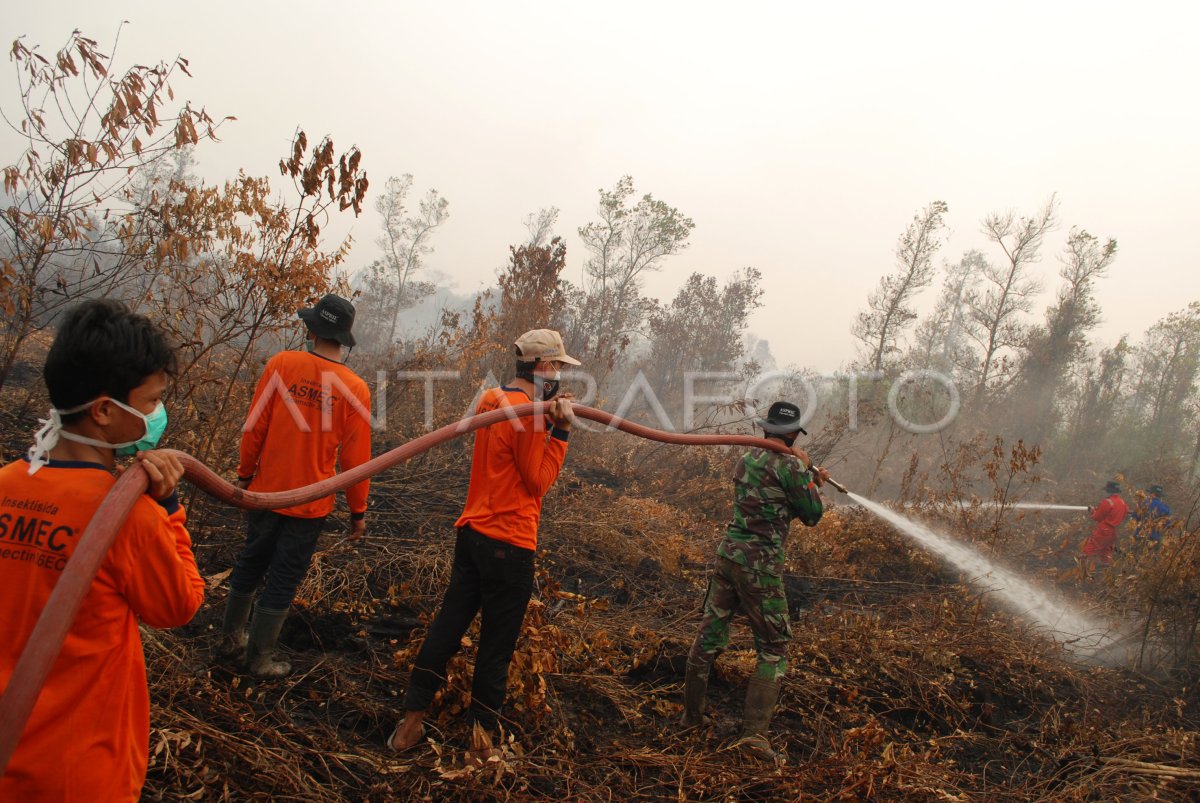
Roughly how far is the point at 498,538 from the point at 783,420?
1.96m

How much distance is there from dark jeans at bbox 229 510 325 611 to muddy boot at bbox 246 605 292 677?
5 cm

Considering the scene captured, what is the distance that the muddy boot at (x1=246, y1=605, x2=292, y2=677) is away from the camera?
3436 millimetres

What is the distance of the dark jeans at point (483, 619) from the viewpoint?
297 cm

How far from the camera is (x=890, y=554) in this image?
8828mm

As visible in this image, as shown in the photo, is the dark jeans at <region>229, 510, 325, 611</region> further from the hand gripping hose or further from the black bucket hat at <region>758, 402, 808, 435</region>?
the black bucket hat at <region>758, 402, 808, 435</region>

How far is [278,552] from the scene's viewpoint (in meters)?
3.39

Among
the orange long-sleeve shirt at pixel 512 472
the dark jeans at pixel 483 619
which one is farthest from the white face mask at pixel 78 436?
the dark jeans at pixel 483 619

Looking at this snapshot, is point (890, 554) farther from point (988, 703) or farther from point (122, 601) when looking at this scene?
point (122, 601)

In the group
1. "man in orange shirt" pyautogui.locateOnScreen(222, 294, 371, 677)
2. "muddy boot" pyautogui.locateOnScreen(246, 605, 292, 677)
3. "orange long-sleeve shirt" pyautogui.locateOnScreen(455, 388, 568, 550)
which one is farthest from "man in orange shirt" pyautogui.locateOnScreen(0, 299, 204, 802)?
"muddy boot" pyautogui.locateOnScreen(246, 605, 292, 677)

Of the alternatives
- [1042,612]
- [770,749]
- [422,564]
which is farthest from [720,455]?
[770,749]

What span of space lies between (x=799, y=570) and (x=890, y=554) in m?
1.66

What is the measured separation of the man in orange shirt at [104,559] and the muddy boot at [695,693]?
2.97 meters

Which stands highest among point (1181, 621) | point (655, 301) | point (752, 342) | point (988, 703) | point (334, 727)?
point (752, 342)

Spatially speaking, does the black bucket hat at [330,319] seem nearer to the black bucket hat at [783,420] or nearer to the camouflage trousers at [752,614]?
the black bucket hat at [783,420]
